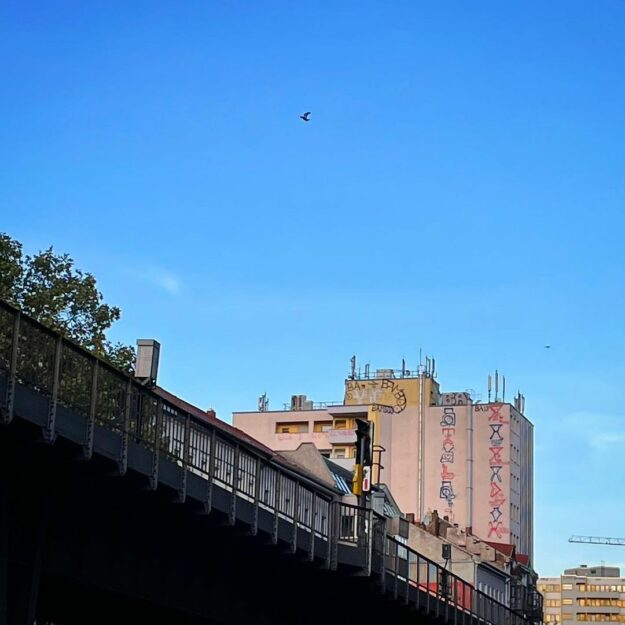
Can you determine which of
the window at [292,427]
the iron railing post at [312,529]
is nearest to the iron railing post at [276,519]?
the iron railing post at [312,529]

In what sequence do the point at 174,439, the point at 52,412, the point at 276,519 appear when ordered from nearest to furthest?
1. the point at 52,412
2. the point at 174,439
3. the point at 276,519

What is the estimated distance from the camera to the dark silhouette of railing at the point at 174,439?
20438mm

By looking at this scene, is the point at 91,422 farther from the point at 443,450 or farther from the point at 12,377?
the point at 443,450

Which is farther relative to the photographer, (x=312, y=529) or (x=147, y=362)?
(x=312, y=529)

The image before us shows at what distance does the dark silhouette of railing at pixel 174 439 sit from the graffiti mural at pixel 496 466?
9963 cm

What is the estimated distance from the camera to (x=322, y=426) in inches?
5709

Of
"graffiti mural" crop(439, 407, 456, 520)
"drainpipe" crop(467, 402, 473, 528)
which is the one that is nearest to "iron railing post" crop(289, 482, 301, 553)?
"graffiti mural" crop(439, 407, 456, 520)

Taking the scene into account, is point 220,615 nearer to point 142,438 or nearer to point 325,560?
point 325,560

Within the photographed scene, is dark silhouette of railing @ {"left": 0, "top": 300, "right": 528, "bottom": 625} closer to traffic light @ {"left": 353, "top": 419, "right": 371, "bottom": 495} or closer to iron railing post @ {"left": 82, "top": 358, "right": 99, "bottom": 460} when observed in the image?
iron railing post @ {"left": 82, "top": 358, "right": 99, "bottom": 460}

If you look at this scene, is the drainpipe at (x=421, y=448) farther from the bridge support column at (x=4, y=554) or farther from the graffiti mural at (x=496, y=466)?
the bridge support column at (x=4, y=554)

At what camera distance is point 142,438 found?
2381cm

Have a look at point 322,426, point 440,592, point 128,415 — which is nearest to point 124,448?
point 128,415

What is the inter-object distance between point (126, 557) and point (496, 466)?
Result: 11703 cm

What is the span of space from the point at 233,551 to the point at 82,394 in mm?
9644
